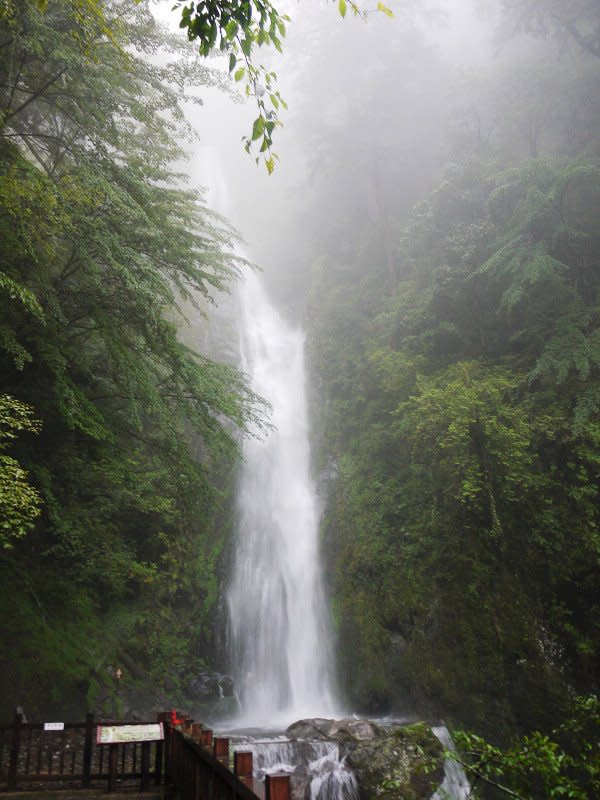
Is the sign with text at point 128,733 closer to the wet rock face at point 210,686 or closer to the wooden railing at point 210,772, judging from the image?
the wooden railing at point 210,772

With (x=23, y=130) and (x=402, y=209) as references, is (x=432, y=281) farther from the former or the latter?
(x=23, y=130)

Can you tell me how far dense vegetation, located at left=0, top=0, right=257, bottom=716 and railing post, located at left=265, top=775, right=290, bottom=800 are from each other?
410 centimetres

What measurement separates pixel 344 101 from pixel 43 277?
→ 17.9 metres

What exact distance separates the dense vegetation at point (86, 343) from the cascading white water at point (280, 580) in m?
2.12

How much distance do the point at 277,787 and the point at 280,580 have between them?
12.3m

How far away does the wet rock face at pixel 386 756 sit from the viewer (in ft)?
23.3

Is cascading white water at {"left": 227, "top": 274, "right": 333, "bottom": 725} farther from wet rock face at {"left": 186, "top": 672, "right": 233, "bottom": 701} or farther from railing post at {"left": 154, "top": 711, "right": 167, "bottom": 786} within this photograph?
railing post at {"left": 154, "top": 711, "right": 167, "bottom": 786}

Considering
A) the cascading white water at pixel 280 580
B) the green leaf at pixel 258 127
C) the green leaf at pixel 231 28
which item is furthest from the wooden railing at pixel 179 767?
the cascading white water at pixel 280 580

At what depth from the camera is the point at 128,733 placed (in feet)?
17.3

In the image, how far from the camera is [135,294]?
7.73 m

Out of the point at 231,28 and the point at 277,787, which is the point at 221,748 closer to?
the point at 277,787

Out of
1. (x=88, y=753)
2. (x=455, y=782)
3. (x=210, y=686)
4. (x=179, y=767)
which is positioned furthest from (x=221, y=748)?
(x=210, y=686)

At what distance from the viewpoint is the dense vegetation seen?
677 cm

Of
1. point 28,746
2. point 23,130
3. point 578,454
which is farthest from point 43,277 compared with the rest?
point 578,454
